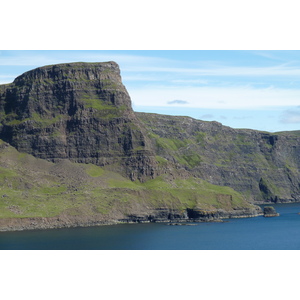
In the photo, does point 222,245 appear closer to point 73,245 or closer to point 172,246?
point 172,246

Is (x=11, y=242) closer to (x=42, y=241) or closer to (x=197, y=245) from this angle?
(x=42, y=241)

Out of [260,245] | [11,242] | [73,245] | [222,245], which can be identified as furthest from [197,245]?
[11,242]

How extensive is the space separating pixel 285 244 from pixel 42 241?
247ft

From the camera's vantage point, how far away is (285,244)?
192 metres

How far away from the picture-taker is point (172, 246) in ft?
603

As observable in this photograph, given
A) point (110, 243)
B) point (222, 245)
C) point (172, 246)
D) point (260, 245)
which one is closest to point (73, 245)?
point (110, 243)

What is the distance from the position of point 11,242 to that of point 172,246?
50131mm

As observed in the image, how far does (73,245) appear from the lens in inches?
7249

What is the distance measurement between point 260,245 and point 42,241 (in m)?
67.3

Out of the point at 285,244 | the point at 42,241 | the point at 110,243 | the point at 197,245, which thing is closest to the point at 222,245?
the point at 197,245

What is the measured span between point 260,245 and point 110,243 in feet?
149

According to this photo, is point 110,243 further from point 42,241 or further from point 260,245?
point 260,245

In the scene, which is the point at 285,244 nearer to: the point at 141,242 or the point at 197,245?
the point at 197,245

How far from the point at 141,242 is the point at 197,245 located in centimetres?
1782
